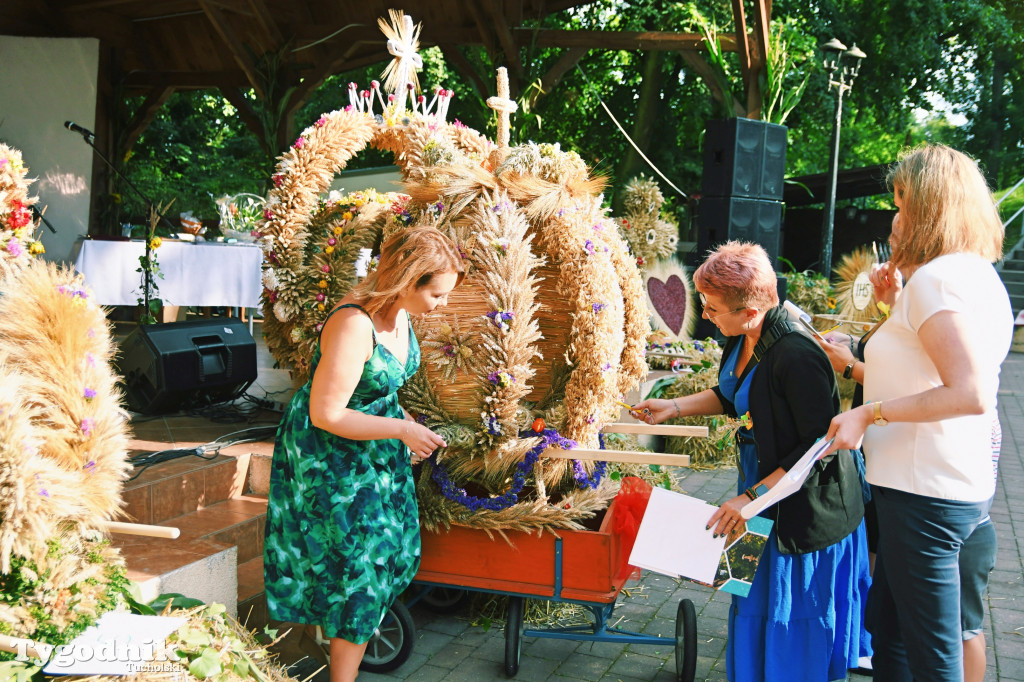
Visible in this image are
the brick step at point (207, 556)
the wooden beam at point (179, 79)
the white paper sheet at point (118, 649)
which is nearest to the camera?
the white paper sheet at point (118, 649)

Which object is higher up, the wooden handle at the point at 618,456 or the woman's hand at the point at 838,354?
the woman's hand at the point at 838,354

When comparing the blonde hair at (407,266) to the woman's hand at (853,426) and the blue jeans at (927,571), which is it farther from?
the blue jeans at (927,571)

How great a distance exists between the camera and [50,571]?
1.77 meters

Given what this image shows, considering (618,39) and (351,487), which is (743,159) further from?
(351,487)

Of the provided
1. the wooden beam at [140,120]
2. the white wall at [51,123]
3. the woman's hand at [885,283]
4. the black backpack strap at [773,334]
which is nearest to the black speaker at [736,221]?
the woman's hand at [885,283]

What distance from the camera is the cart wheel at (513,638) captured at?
3.08 metres

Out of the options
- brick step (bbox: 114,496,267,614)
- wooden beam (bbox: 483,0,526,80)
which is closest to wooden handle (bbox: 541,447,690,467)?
brick step (bbox: 114,496,267,614)

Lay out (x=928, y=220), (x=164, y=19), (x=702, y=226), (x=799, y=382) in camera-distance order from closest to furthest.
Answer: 1. (x=928, y=220)
2. (x=799, y=382)
3. (x=702, y=226)
4. (x=164, y=19)

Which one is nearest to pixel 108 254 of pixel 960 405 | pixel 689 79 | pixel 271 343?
pixel 271 343

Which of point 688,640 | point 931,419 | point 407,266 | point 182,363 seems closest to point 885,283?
point 931,419

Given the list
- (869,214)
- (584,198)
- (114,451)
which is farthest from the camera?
(869,214)

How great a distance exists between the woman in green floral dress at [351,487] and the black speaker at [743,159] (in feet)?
20.0

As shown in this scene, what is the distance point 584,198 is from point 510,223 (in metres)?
0.42

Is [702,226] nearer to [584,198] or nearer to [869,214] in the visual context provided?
[584,198]
